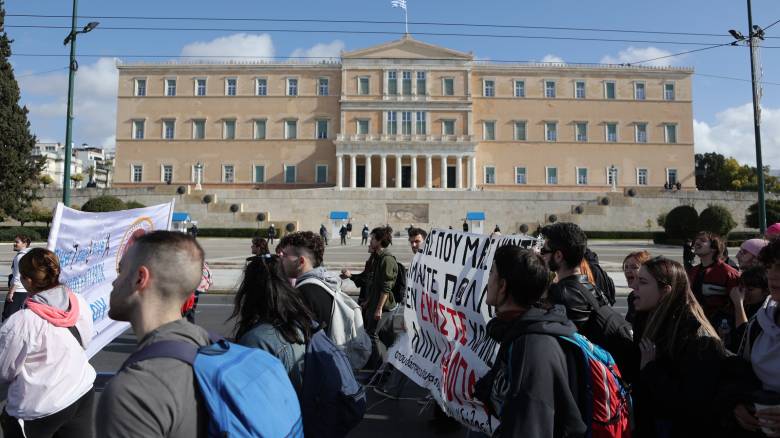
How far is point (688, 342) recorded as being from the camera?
2.56 metres

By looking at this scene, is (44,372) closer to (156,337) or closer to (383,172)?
(156,337)

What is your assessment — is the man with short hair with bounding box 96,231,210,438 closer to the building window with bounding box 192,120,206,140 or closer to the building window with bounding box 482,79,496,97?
the building window with bounding box 482,79,496,97

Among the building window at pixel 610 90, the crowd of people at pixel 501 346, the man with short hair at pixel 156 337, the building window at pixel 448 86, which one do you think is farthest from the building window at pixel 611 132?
the man with short hair at pixel 156 337

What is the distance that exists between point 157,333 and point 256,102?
180 feet

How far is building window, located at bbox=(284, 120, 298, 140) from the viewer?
53500mm

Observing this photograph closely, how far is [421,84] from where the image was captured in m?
52.8

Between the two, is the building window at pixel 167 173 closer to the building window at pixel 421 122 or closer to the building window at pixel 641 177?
the building window at pixel 421 122

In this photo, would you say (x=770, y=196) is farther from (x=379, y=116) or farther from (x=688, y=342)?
(x=688, y=342)

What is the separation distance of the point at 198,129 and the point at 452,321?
177 feet

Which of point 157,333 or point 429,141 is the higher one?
point 429,141

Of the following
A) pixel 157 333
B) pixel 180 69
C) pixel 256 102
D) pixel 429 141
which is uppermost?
pixel 180 69

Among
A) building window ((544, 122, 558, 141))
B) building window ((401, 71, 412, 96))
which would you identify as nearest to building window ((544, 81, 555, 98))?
building window ((544, 122, 558, 141))

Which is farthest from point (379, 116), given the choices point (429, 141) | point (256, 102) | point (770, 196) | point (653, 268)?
point (653, 268)

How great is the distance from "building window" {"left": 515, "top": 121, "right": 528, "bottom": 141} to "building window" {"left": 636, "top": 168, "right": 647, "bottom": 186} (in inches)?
464
